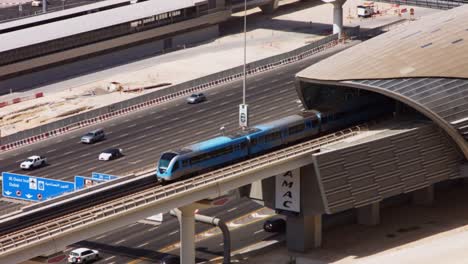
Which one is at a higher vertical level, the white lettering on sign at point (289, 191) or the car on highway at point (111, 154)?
the white lettering on sign at point (289, 191)

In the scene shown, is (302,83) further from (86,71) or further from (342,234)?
(86,71)

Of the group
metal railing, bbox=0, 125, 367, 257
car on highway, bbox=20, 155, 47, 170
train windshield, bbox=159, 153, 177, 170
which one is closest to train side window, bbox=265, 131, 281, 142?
metal railing, bbox=0, 125, 367, 257

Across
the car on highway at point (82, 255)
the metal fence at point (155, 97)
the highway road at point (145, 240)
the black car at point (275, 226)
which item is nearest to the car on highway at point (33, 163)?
the metal fence at point (155, 97)

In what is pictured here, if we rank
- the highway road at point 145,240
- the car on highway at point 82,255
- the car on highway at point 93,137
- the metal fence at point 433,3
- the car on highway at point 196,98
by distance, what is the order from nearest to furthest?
the car on highway at point 82,255 → the highway road at point 145,240 → the car on highway at point 93,137 → the car on highway at point 196,98 → the metal fence at point 433,3

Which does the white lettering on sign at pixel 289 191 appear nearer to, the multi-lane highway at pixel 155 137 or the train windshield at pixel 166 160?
the multi-lane highway at pixel 155 137

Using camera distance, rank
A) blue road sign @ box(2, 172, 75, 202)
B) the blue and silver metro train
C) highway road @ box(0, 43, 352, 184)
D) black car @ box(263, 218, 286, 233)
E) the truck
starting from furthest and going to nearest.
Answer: the truck
highway road @ box(0, 43, 352, 184)
black car @ box(263, 218, 286, 233)
blue road sign @ box(2, 172, 75, 202)
the blue and silver metro train

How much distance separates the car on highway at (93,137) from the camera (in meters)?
139

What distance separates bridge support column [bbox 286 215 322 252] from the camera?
111m

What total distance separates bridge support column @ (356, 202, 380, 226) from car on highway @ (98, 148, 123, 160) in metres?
25.4

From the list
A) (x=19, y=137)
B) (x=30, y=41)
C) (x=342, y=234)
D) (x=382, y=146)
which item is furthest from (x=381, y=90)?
(x=30, y=41)

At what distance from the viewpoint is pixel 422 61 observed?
11756 centimetres

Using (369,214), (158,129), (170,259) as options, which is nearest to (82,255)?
(170,259)

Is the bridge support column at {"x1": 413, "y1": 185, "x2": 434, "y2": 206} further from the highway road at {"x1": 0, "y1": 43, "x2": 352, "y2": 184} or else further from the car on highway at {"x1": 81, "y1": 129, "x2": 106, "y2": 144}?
the car on highway at {"x1": 81, "y1": 129, "x2": 106, "y2": 144}

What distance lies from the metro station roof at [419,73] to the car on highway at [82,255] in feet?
76.9
